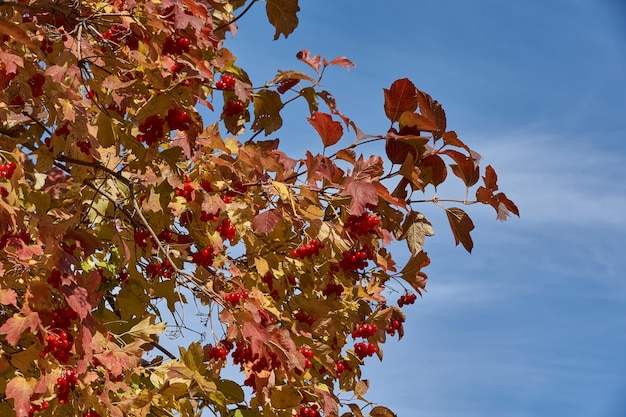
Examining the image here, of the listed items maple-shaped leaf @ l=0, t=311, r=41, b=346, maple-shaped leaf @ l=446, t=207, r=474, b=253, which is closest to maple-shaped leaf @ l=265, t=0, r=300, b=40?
maple-shaped leaf @ l=446, t=207, r=474, b=253

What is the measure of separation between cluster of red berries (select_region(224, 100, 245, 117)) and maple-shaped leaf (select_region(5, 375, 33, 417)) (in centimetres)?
211

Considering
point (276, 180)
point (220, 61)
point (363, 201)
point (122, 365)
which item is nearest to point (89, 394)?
point (122, 365)

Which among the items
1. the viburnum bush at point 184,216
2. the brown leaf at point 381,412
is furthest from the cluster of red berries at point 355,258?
the brown leaf at point 381,412

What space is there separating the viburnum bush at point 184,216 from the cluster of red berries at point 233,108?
18 millimetres

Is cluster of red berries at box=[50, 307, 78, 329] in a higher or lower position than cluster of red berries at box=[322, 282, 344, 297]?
lower

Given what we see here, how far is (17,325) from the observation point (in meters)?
3.38

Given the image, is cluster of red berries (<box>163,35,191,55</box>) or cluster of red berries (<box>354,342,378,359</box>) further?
cluster of red berries (<box>354,342,378,359</box>)

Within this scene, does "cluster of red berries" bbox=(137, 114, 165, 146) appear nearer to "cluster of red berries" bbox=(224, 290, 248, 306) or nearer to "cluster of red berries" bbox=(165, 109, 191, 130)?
"cluster of red berries" bbox=(165, 109, 191, 130)

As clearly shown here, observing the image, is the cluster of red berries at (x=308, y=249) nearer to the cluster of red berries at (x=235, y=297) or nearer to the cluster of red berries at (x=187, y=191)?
the cluster of red berries at (x=235, y=297)

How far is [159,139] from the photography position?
405 cm

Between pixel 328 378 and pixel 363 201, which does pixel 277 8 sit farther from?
pixel 328 378

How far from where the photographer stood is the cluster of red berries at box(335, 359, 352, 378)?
4918 mm

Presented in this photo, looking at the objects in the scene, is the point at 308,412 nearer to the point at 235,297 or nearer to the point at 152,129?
the point at 235,297

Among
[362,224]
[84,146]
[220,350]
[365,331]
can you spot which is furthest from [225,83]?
[365,331]
